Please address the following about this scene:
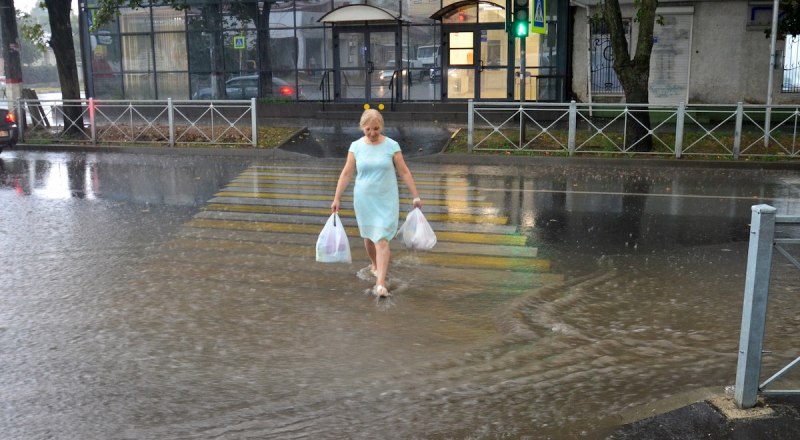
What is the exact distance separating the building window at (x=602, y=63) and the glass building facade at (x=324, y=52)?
3.17 ft

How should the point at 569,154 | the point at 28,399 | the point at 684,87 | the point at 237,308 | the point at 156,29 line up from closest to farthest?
the point at 28,399 → the point at 237,308 → the point at 569,154 → the point at 684,87 → the point at 156,29

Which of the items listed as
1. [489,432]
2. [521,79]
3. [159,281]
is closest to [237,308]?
[159,281]

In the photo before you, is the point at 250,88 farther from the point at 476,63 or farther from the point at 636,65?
the point at 636,65

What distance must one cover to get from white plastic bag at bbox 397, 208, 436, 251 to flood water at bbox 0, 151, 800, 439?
0.44 meters

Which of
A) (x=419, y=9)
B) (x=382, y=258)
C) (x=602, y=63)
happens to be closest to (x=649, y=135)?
(x=602, y=63)

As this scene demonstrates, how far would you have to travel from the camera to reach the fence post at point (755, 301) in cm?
438

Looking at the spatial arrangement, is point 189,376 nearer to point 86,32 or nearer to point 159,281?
point 159,281

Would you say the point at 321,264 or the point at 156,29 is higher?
the point at 156,29

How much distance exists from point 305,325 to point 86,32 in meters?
25.5

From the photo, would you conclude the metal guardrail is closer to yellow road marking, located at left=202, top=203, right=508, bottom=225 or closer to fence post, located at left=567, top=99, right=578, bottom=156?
yellow road marking, located at left=202, top=203, right=508, bottom=225

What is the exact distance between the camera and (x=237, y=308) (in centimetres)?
702

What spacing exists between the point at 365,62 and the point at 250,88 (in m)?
4.17

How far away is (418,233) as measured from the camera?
7.64 meters

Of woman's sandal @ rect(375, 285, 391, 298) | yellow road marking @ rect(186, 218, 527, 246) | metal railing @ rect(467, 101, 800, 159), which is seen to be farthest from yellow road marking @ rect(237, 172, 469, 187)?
woman's sandal @ rect(375, 285, 391, 298)
